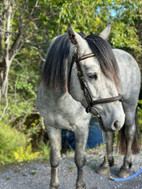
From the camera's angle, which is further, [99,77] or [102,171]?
[102,171]

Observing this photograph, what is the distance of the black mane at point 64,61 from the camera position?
186 cm

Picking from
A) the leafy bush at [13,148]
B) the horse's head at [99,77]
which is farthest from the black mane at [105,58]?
the leafy bush at [13,148]

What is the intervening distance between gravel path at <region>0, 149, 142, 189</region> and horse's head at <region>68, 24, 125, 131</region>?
6.56 ft

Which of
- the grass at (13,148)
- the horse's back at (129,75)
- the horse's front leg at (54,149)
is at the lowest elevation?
the grass at (13,148)

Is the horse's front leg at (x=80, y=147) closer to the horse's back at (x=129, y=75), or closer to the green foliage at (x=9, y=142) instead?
the horse's back at (x=129, y=75)

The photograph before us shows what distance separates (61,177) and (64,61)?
2.44 m

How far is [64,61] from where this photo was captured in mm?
2146

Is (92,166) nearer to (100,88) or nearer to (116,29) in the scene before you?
(100,88)

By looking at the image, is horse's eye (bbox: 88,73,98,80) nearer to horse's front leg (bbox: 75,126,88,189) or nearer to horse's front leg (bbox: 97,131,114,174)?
horse's front leg (bbox: 75,126,88,189)

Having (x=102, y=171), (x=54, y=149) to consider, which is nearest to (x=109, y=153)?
(x=102, y=171)

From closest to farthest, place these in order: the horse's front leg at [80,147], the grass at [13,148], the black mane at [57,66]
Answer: the black mane at [57,66] → the horse's front leg at [80,147] → the grass at [13,148]

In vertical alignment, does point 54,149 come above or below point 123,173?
above

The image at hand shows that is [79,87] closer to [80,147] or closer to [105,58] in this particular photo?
[105,58]

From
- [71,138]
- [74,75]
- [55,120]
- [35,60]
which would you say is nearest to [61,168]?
[55,120]
